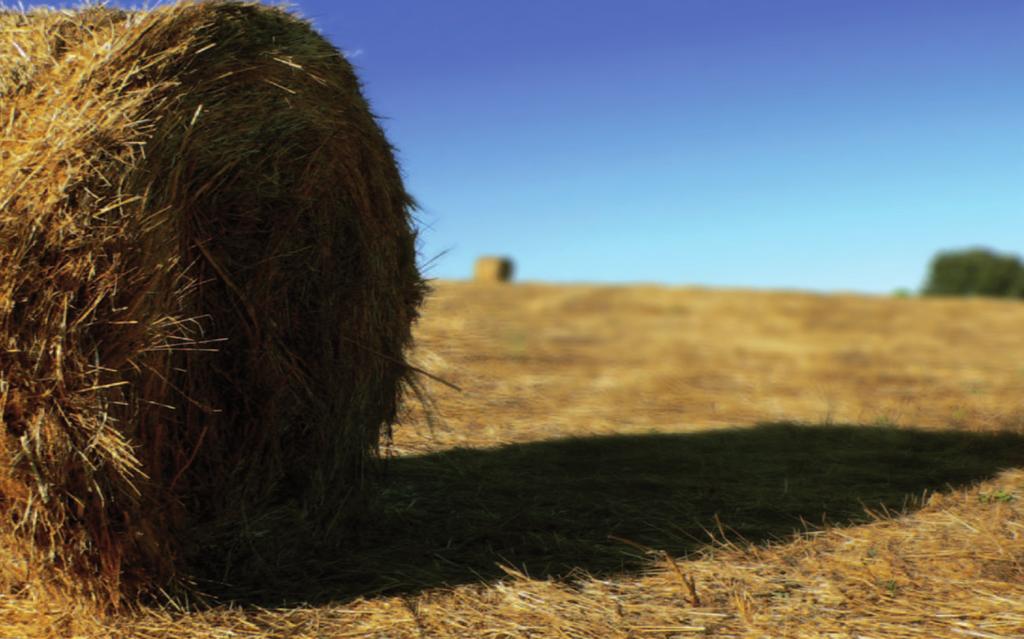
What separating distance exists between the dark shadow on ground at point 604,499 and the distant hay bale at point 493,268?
1224cm

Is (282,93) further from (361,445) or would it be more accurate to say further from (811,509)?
(811,509)

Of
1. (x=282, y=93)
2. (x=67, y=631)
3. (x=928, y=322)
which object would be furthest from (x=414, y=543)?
(x=928, y=322)

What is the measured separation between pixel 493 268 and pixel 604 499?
14.4m

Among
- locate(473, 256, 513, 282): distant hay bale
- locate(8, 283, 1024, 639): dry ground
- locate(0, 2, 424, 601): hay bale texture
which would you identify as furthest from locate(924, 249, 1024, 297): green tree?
locate(0, 2, 424, 601): hay bale texture

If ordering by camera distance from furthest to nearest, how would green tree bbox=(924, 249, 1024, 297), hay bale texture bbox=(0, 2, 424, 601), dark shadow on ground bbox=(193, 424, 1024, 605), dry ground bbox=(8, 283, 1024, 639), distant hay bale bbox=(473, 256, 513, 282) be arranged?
green tree bbox=(924, 249, 1024, 297) → distant hay bale bbox=(473, 256, 513, 282) → dark shadow on ground bbox=(193, 424, 1024, 605) → dry ground bbox=(8, 283, 1024, 639) → hay bale texture bbox=(0, 2, 424, 601)

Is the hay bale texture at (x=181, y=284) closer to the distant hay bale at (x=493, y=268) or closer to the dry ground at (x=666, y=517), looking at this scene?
the dry ground at (x=666, y=517)

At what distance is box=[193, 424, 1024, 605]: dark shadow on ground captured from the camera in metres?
4.22

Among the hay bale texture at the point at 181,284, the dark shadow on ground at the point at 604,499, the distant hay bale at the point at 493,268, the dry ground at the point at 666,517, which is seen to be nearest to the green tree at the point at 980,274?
the distant hay bale at the point at 493,268

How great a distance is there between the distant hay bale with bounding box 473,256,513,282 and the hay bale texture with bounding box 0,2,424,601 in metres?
14.4

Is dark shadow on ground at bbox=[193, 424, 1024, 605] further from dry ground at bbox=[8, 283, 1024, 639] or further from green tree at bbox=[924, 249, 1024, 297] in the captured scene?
green tree at bbox=[924, 249, 1024, 297]

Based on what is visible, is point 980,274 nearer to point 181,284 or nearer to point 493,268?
point 493,268

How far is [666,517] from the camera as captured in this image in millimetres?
4961

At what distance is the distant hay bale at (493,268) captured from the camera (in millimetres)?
19484

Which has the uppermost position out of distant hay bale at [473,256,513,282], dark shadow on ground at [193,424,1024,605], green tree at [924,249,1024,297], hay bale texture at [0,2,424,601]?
green tree at [924,249,1024,297]
